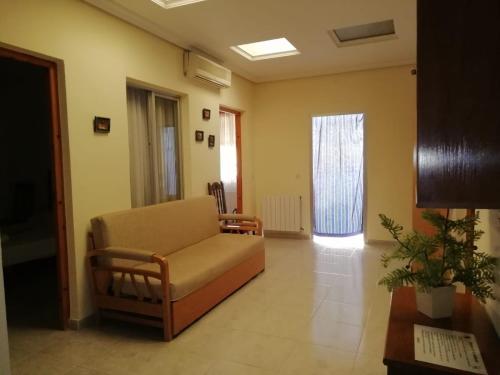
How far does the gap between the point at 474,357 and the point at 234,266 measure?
2510 mm

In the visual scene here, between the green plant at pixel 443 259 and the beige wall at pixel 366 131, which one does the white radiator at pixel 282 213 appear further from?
the green plant at pixel 443 259

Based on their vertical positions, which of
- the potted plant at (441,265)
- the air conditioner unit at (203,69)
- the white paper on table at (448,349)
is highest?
the air conditioner unit at (203,69)

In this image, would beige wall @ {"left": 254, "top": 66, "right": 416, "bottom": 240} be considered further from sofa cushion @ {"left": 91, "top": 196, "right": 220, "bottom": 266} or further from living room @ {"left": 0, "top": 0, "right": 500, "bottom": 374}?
sofa cushion @ {"left": 91, "top": 196, "right": 220, "bottom": 266}

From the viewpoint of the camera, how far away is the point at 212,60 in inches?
168

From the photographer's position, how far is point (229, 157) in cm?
532

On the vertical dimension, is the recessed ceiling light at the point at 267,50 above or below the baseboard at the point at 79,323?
above

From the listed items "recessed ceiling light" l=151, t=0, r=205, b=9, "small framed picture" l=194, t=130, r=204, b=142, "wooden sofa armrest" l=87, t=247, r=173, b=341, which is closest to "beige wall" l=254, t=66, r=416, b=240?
"small framed picture" l=194, t=130, r=204, b=142

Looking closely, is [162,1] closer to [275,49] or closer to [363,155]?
[275,49]

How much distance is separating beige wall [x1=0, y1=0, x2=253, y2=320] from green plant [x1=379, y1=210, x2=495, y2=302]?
2329mm

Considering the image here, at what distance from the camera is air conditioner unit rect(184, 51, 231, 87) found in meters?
3.93

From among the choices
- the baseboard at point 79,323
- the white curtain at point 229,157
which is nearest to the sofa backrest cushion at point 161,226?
the baseboard at point 79,323

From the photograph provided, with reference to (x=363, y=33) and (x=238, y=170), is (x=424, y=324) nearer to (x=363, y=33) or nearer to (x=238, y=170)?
(x=363, y=33)

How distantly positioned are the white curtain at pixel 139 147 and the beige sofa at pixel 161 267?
0.34 metres

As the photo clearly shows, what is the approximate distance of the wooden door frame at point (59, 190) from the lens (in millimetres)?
2633
